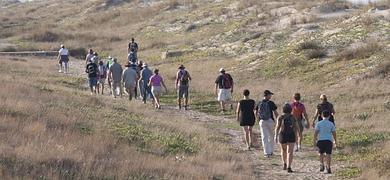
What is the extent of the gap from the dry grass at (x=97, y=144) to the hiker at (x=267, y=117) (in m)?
0.87

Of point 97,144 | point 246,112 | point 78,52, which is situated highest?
point 78,52

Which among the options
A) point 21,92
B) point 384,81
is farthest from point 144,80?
point 384,81

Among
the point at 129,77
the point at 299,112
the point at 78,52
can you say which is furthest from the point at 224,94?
the point at 78,52

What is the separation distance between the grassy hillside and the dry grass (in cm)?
12

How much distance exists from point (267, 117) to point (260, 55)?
2074 centimetres

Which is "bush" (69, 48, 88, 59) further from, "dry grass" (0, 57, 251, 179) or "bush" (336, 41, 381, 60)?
"dry grass" (0, 57, 251, 179)

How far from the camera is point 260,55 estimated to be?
118ft

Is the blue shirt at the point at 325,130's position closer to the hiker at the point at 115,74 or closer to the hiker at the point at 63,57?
the hiker at the point at 115,74

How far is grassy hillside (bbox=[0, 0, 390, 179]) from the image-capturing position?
1609 cm

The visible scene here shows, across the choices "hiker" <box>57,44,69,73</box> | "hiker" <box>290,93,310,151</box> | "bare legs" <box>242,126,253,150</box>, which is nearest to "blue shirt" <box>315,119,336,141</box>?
"hiker" <box>290,93,310,151</box>

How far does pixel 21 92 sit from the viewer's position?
1856cm

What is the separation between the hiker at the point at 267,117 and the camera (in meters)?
15.3

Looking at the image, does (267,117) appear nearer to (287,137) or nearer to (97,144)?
(287,137)

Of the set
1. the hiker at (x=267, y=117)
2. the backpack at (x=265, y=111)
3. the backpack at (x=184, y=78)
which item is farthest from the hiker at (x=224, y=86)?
the backpack at (x=265, y=111)
